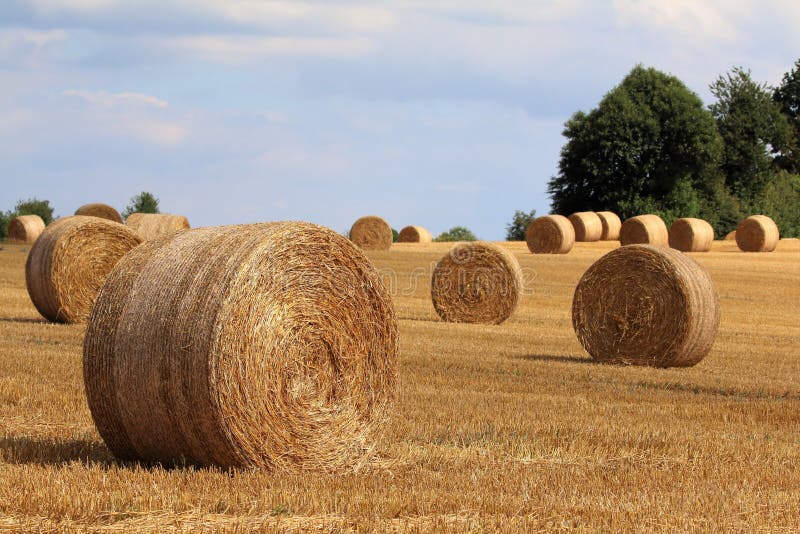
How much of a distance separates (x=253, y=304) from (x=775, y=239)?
1495 inches

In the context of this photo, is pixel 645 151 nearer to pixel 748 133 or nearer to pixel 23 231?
pixel 748 133

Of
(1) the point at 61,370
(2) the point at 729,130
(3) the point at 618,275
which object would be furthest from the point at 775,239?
(1) the point at 61,370

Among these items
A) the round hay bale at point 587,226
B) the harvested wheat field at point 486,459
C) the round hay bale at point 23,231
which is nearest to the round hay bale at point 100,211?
the round hay bale at point 23,231

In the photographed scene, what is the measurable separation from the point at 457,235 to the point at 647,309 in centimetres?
4731

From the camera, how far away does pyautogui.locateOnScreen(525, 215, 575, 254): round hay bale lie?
38.9 m

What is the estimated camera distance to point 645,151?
55.8 metres

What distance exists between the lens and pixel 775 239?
137 feet

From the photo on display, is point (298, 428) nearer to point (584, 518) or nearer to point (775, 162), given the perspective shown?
point (584, 518)

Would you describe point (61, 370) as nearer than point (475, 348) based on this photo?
Yes

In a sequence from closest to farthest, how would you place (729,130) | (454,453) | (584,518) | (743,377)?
(584,518), (454,453), (743,377), (729,130)

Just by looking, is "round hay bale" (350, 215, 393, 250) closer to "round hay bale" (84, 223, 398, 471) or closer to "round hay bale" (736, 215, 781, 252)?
"round hay bale" (736, 215, 781, 252)

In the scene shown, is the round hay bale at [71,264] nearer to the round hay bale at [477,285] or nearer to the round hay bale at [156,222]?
the round hay bale at [477,285]

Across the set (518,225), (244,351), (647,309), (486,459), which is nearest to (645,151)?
(518,225)

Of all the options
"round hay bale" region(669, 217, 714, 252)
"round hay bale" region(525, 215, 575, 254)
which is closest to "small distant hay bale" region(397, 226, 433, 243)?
"round hay bale" region(525, 215, 575, 254)
